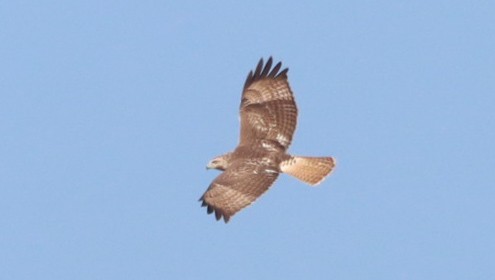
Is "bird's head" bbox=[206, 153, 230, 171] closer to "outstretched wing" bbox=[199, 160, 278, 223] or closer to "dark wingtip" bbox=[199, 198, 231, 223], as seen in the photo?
"outstretched wing" bbox=[199, 160, 278, 223]

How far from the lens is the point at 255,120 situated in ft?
63.2

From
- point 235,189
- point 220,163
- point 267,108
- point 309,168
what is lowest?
point 235,189

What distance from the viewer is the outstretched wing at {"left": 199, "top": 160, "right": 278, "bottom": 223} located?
1767 centimetres

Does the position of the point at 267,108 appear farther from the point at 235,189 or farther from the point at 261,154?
the point at 235,189

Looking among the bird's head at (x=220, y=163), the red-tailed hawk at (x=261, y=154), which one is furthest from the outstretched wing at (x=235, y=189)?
the bird's head at (x=220, y=163)

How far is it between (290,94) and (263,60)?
57cm

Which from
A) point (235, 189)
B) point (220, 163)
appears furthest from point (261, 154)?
point (235, 189)

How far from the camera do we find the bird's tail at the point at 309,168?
18.5 metres

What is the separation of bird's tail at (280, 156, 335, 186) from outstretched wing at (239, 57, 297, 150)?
0.38 metres

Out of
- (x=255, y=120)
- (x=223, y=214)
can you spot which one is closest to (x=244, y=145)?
(x=255, y=120)

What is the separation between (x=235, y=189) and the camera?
58.6 feet

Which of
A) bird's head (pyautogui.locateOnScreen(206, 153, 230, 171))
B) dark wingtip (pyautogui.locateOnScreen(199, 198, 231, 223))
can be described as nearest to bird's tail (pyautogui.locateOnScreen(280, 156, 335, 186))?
bird's head (pyautogui.locateOnScreen(206, 153, 230, 171))

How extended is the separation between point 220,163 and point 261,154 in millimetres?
518

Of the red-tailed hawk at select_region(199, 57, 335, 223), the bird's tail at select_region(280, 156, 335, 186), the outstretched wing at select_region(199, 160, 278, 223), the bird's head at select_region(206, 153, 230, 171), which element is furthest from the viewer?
the bird's head at select_region(206, 153, 230, 171)
